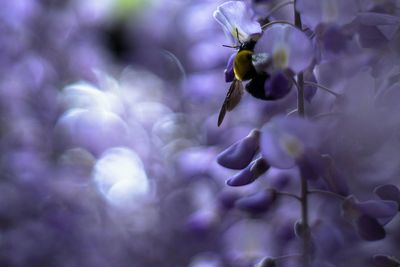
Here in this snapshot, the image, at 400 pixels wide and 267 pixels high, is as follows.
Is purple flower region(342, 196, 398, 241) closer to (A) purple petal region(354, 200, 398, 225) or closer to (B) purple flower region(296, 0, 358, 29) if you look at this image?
(A) purple petal region(354, 200, 398, 225)

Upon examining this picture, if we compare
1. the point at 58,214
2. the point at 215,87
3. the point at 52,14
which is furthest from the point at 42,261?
the point at 52,14

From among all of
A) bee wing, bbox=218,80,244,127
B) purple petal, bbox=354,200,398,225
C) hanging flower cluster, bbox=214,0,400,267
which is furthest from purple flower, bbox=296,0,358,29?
purple petal, bbox=354,200,398,225

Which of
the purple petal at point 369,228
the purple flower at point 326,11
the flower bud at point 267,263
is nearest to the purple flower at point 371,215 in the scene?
the purple petal at point 369,228

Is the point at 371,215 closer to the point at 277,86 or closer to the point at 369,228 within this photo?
the point at 369,228

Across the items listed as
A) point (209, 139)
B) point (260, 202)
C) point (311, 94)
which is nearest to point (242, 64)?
point (311, 94)

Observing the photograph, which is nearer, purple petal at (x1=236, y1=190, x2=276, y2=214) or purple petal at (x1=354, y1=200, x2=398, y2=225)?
purple petal at (x1=354, y1=200, x2=398, y2=225)
